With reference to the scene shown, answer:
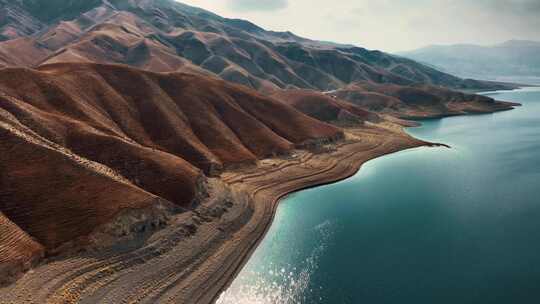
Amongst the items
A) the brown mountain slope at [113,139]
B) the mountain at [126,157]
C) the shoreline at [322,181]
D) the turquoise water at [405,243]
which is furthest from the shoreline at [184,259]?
the brown mountain slope at [113,139]

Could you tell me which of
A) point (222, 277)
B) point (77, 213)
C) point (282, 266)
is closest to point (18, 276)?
point (77, 213)

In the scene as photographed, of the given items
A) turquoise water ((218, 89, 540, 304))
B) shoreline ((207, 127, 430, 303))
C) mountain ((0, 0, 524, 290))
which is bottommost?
shoreline ((207, 127, 430, 303))

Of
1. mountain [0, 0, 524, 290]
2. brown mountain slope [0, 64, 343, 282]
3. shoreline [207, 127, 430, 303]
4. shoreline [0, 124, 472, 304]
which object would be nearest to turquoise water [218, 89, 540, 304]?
shoreline [207, 127, 430, 303]

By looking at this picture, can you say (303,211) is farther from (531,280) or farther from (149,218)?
(531,280)

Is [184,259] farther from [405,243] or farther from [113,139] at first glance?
[405,243]

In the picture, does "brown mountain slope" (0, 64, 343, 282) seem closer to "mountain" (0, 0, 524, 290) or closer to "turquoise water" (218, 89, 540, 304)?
"mountain" (0, 0, 524, 290)

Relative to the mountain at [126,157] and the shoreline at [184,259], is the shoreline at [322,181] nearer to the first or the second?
the shoreline at [184,259]

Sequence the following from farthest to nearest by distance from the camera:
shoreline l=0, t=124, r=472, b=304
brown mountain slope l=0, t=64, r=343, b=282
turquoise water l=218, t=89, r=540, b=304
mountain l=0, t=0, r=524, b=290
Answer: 1. brown mountain slope l=0, t=64, r=343, b=282
2. mountain l=0, t=0, r=524, b=290
3. turquoise water l=218, t=89, r=540, b=304
4. shoreline l=0, t=124, r=472, b=304
